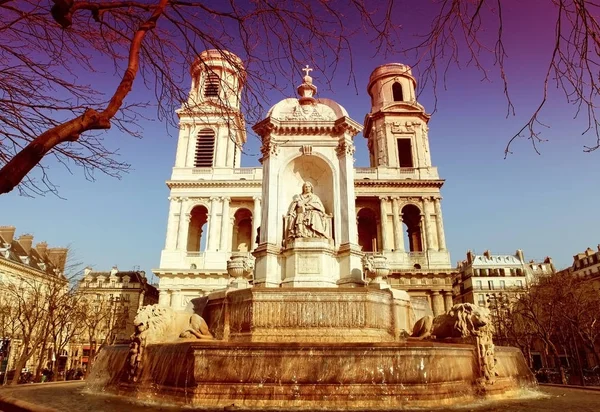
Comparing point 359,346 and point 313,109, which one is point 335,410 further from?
point 313,109

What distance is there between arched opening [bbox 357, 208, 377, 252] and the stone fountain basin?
41317 millimetres

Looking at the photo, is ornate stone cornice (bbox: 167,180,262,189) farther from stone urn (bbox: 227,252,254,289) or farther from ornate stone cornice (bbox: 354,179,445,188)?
stone urn (bbox: 227,252,254,289)

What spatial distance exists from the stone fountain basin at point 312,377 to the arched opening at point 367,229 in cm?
4132

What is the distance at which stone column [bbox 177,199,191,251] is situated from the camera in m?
42.8

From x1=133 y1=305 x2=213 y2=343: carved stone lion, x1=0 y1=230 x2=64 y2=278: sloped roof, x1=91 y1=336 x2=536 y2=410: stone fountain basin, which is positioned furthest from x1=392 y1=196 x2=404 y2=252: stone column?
x1=0 y1=230 x2=64 y2=278: sloped roof

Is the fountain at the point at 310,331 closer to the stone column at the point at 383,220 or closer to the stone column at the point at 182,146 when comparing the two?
the stone column at the point at 383,220

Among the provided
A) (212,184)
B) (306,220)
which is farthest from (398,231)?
(306,220)

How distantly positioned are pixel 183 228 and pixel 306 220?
104 ft

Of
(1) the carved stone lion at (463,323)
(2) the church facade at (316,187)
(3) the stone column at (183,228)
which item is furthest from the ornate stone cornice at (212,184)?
(1) the carved stone lion at (463,323)

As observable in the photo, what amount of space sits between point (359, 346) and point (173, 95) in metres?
5.05

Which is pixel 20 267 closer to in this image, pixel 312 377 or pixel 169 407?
pixel 169 407

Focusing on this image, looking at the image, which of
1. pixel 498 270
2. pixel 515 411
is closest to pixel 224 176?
pixel 515 411

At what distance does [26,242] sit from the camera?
55000 mm

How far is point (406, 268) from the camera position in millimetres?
41969
